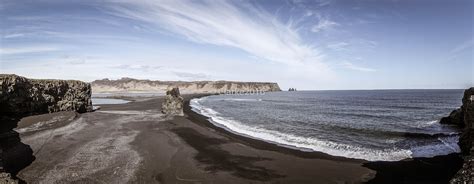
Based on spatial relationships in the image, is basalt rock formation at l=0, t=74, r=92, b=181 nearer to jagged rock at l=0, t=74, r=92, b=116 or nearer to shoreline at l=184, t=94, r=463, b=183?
jagged rock at l=0, t=74, r=92, b=116

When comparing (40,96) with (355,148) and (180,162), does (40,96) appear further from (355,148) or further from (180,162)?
(355,148)

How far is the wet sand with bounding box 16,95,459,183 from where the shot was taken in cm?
1188

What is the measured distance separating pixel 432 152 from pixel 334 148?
540cm

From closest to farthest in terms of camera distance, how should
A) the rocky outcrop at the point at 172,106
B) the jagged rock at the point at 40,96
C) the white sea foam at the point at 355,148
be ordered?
the white sea foam at the point at 355,148 → the jagged rock at the point at 40,96 → the rocky outcrop at the point at 172,106

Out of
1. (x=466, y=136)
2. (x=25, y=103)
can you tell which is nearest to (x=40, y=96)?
(x=25, y=103)

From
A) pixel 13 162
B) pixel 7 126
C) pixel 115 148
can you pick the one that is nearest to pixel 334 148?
pixel 115 148

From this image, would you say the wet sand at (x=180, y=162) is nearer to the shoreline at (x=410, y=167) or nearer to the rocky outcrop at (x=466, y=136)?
the shoreline at (x=410, y=167)

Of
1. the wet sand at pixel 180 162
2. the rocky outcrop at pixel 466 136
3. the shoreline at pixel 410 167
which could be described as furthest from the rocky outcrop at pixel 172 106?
the rocky outcrop at pixel 466 136

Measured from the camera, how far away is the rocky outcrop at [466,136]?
302 inches

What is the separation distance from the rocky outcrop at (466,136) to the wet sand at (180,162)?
67.5 inches

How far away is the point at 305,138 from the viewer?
20.9m

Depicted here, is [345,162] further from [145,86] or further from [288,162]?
[145,86]

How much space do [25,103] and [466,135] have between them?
3325 centimetres

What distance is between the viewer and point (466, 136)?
16719 millimetres
